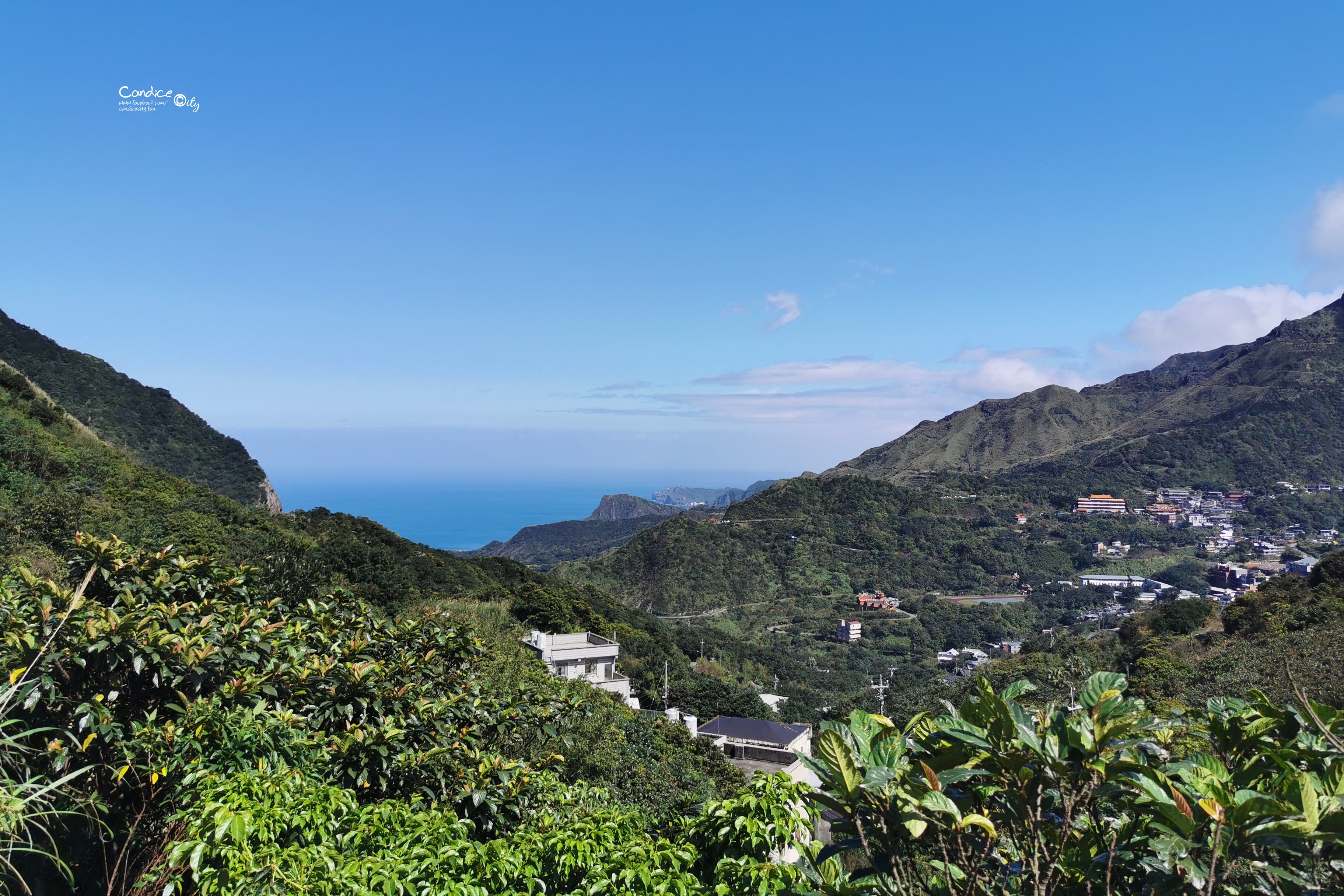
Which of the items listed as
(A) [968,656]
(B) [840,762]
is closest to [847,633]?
(A) [968,656]

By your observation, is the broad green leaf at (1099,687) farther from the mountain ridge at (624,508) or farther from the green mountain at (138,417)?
the mountain ridge at (624,508)

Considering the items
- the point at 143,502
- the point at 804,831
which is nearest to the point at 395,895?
the point at 804,831

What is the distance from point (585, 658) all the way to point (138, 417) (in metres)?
31.2

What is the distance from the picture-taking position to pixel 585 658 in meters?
17.8

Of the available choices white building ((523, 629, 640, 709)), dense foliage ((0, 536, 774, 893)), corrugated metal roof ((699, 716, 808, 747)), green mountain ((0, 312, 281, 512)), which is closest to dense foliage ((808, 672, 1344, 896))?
dense foliage ((0, 536, 774, 893))

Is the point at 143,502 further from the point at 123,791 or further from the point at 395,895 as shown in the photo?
the point at 395,895

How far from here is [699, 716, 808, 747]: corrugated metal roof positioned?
17.0 m

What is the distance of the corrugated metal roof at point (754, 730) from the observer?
17.0 m

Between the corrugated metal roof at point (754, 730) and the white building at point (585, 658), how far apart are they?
2.23m

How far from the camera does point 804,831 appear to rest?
249 centimetres

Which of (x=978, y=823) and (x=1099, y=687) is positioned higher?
(x=1099, y=687)

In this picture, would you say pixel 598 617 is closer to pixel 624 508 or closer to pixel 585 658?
pixel 585 658

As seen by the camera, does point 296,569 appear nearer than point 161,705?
No

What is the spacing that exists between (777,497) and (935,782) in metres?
77.1
